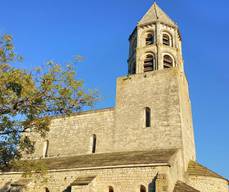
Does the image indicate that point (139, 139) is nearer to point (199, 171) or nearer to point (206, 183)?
point (199, 171)

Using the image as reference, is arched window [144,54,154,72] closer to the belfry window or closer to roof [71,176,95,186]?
the belfry window

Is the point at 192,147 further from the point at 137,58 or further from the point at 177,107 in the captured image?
the point at 137,58

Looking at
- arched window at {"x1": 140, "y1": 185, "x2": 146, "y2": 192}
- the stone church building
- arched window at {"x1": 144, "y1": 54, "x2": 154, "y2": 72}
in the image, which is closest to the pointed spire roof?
the stone church building

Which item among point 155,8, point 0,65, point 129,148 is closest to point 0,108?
point 0,65

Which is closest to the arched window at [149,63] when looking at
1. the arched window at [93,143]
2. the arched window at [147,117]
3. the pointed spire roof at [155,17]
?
the pointed spire roof at [155,17]

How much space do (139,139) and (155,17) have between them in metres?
12.0

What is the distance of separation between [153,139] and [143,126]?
1375 millimetres

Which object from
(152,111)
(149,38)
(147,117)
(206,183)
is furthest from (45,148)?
(149,38)

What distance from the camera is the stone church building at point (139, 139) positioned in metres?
15.8

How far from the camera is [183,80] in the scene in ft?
76.4

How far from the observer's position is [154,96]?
21.6 m

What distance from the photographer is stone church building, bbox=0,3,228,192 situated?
51.8 ft

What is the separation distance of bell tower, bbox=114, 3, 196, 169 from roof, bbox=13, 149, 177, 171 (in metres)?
1.24

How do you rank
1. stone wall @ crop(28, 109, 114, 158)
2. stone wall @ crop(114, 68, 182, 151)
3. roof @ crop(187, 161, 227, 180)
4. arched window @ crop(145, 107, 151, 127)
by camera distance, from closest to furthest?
roof @ crop(187, 161, 227, 180) < stone wall @ crop(114, 68, 182, 151) < arched window @ crop(145, 107, 151, 127) < stone wall @ crop(28, 109, 114, 158)
